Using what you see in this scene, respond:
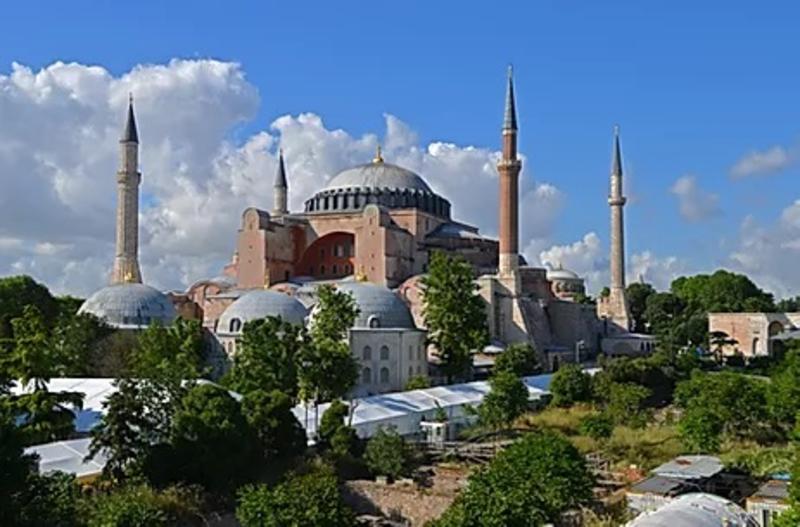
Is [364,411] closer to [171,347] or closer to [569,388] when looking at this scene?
[569,388]

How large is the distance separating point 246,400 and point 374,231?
18.2 m

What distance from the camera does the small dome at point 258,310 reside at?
97.2ft

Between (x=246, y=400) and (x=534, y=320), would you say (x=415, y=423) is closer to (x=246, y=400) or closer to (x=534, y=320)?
(x=246, y=400)

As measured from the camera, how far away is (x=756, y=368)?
3456 cm

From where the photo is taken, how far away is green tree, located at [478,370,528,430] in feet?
71.3

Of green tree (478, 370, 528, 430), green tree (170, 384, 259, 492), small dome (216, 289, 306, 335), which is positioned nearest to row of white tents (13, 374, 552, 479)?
green tree (478, 370, 528, 430)

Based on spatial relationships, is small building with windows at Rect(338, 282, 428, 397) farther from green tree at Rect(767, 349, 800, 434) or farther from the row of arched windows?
green tree at Rect(767, 349, 800, 434)

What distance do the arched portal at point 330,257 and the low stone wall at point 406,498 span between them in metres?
21.0

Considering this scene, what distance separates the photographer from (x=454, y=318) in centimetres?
2844

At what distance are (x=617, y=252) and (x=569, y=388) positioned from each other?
53.2 ft

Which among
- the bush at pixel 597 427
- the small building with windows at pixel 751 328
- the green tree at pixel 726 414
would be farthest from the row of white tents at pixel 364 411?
the small building with windows at pixel 751 328

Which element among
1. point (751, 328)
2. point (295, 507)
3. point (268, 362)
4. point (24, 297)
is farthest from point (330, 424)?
point (751, 328)

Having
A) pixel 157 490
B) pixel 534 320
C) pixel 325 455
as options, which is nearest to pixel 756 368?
pixel 534 320

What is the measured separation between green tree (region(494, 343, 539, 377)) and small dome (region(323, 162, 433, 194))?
11.2 m
